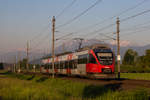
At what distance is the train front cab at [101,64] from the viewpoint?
27.4 meters

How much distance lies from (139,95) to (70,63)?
25.8 metres

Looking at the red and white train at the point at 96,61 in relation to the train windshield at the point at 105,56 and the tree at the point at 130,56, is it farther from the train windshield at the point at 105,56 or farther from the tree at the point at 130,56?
the tree at the point at 130,56

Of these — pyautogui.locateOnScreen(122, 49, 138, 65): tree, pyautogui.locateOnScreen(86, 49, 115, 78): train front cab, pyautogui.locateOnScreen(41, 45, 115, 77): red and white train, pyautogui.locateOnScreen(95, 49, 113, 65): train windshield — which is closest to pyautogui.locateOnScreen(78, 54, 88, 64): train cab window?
pyautogui.locateOnScreen(41, 45, 115, 77): red and white train

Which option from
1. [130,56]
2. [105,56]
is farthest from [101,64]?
[130,56]

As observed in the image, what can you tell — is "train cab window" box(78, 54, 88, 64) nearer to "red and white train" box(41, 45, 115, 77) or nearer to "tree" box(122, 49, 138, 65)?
"red and white train" box(41, 45, 115, 77)

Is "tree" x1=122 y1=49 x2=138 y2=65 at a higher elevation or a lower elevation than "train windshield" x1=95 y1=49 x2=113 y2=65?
higher

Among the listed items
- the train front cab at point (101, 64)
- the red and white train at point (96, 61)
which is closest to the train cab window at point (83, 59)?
the red and white train at point (96, 61)

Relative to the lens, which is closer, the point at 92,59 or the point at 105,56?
the point at 105,56

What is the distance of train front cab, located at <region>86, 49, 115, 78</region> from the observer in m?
27.4

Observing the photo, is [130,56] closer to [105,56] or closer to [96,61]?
[105,56]

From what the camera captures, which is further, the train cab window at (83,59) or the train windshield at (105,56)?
the train cab window at (83,59)

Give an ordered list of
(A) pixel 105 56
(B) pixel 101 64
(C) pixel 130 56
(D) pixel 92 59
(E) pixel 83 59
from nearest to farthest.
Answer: (B) pixel 101 64 → (A) pixel 105 56 → (D) pixel 92 59 → (E) pixel 83 59 → (C) pixel 130 56

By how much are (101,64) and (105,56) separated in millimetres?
1115

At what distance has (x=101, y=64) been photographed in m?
27.5
